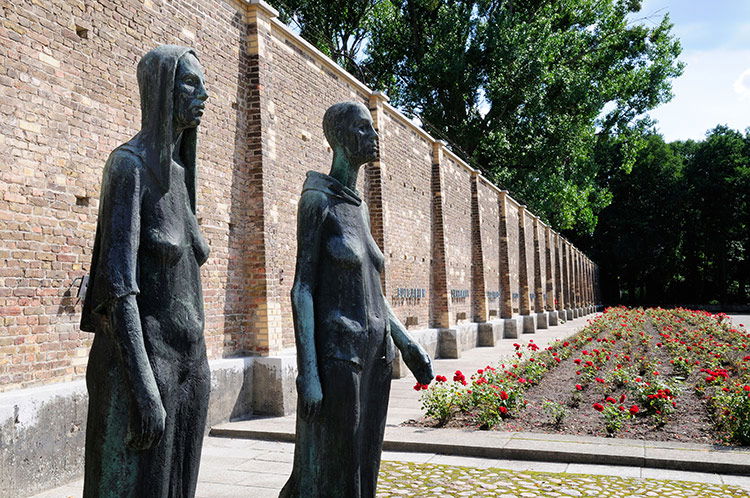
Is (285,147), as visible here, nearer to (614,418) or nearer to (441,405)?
(441,405)

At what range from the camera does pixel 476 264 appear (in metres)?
20.6

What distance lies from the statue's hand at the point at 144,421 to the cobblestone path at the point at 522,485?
3.27m

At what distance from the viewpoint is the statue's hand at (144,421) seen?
2.20m

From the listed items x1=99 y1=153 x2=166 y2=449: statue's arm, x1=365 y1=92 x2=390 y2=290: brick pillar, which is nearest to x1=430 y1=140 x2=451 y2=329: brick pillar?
x1=365 y1=92 x2=390 y2=290: brick pillar

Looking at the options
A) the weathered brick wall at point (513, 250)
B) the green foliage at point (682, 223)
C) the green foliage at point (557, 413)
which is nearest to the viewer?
the green foliage at point (557, 413)

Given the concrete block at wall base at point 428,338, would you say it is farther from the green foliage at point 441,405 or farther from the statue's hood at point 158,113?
the statue's hood at point 158,113

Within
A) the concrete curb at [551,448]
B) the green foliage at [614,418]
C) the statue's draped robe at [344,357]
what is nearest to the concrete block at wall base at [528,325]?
the green foliage at [614,418]

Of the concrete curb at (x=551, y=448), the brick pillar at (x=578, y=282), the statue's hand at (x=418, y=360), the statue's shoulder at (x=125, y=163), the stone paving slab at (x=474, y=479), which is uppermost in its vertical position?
the brick pillar at (x=578, y=282)

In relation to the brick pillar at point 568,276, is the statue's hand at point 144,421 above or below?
below

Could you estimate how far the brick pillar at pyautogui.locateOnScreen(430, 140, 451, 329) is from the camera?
16.3m

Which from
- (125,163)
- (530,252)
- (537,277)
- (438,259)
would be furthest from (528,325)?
(125,163)

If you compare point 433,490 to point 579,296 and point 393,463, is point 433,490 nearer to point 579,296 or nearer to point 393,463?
point 393,463

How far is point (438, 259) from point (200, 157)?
31.4 ft

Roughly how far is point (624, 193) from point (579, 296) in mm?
17916
